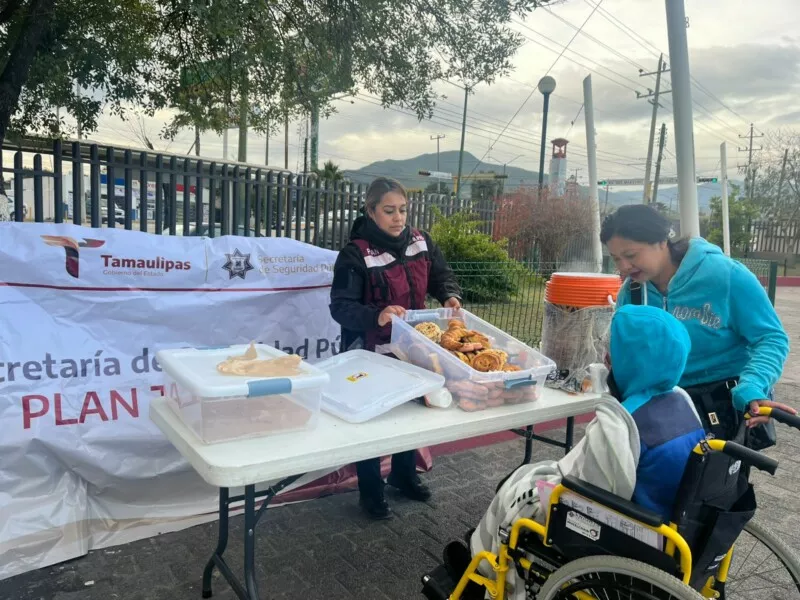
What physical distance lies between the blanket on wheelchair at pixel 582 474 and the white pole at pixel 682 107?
331 centimetres

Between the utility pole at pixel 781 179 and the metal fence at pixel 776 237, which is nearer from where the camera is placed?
the metal fence at pixel 776 237

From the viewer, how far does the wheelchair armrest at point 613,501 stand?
1.66 meters

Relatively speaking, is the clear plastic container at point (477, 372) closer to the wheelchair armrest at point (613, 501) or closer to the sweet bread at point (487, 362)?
the sweet bread at point (487, 362)

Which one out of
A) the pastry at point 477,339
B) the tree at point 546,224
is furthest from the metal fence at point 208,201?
the tree at point 546,224

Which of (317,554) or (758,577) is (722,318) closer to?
(758,577)

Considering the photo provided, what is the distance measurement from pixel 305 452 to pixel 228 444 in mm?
257

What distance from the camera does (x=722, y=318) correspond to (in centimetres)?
237

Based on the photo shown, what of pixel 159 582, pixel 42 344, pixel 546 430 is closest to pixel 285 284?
pixel 42 344

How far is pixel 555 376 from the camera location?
110 inches

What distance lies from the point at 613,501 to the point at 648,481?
17 cm

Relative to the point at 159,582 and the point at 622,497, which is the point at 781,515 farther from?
the point at 159,582

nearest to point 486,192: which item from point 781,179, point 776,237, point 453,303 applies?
point 776,237

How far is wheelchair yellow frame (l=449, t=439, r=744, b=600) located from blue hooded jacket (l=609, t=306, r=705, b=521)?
0.09 m

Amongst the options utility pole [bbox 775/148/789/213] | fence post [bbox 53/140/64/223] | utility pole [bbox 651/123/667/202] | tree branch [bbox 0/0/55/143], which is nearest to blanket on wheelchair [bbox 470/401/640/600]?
fence post [bbox 53/140/64/223]
